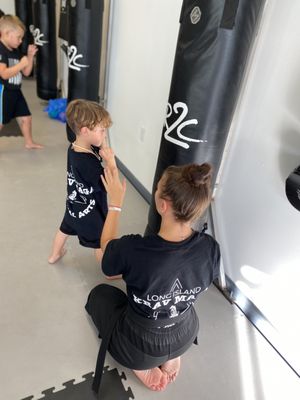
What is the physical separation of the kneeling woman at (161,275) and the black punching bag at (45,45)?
10.5 feet

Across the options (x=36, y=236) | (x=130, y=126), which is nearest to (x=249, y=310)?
(x=36, y=236)

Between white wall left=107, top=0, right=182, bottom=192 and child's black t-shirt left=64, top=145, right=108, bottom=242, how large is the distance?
95 cm

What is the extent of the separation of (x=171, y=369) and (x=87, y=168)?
2.96ft

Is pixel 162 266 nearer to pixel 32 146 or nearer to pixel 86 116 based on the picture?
pixel 86 116

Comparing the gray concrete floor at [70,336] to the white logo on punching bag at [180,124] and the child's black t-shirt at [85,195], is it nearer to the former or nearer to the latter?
the child's black t-shirt at [85,195]

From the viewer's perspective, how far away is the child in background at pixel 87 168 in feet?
4.27

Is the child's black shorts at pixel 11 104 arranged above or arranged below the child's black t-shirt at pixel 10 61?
below

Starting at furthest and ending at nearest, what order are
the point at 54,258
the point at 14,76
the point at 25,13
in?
1. the point at 25,13
2. the point at 14,76
3. the point at 54,258

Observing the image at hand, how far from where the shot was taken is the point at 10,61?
2365mm

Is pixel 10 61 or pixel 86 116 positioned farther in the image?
pixel 10 61

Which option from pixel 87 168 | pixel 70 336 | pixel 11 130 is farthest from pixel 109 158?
pixel 11 130

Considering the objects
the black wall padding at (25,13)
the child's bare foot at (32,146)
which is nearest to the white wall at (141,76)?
the child's bare foot at (32,146)

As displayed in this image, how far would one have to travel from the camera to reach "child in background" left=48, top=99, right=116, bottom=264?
130cm

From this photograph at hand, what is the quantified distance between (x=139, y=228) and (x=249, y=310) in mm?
871
